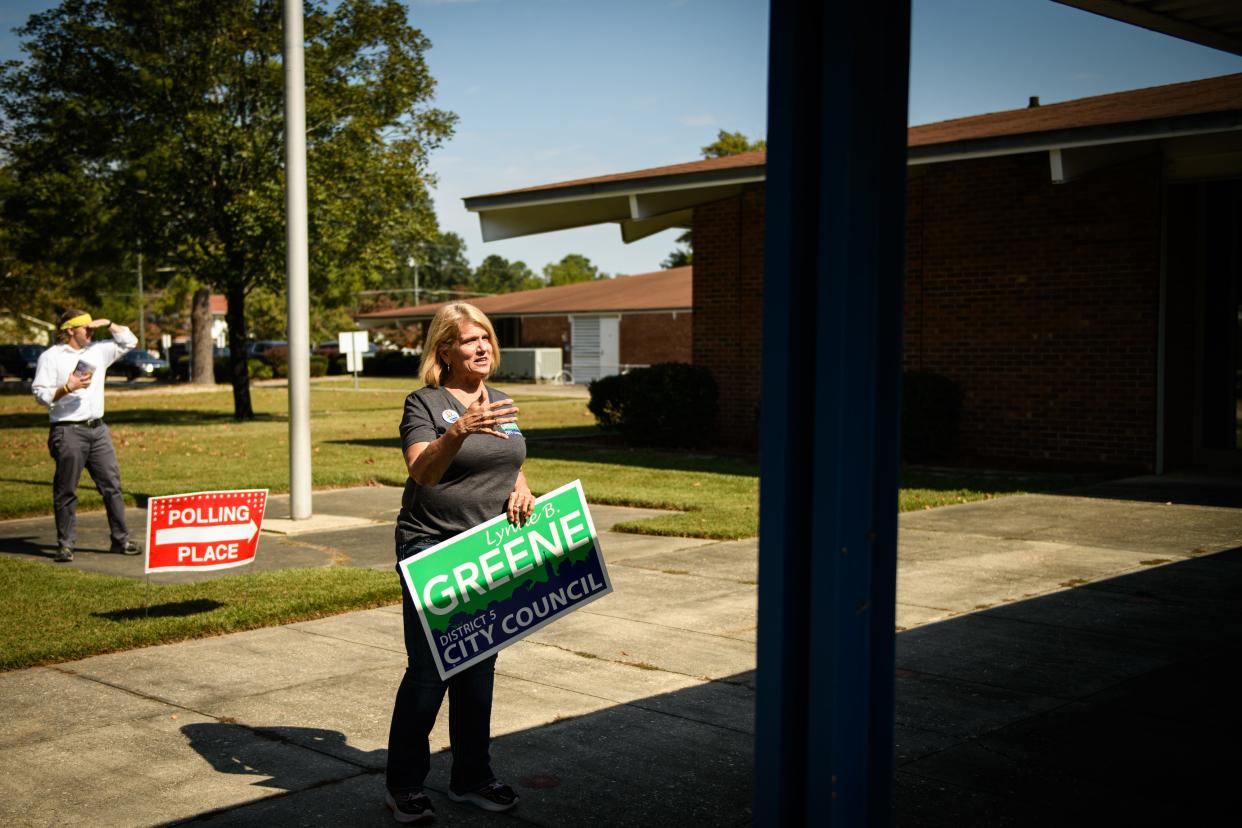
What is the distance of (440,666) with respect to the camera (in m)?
4.02

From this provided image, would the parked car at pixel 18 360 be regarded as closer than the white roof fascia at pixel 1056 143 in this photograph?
No

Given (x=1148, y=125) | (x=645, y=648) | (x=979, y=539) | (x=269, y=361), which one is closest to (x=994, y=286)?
(x=1148, y=125)

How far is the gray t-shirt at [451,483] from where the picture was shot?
165 inches

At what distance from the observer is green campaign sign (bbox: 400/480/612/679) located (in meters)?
4.09

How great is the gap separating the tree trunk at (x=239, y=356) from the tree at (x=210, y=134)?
0.52 metres

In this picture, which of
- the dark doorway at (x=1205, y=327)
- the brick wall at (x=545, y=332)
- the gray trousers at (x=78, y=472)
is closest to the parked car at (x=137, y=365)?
the brick wall at (x=545, y=332)

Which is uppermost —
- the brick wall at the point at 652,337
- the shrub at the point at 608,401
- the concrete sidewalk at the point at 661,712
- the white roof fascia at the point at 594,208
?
the white roof fascia at the point at 594,208

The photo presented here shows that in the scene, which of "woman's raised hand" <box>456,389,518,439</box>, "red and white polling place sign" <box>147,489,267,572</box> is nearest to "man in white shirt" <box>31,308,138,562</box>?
"red and white polling place sign" <box>147,489,267,572</box>

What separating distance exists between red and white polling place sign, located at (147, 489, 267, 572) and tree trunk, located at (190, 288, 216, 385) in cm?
3872

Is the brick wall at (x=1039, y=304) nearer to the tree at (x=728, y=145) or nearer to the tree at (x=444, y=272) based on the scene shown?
the tree at (x=728, y=145)

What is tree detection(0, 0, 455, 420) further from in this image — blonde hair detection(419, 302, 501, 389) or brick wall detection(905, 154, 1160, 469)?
blonde hair detection(419, 302, 501, 389)

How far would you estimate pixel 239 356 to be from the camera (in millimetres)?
27234

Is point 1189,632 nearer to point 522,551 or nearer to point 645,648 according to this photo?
point 645,648

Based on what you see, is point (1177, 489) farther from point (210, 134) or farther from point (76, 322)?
point (210, 134)
